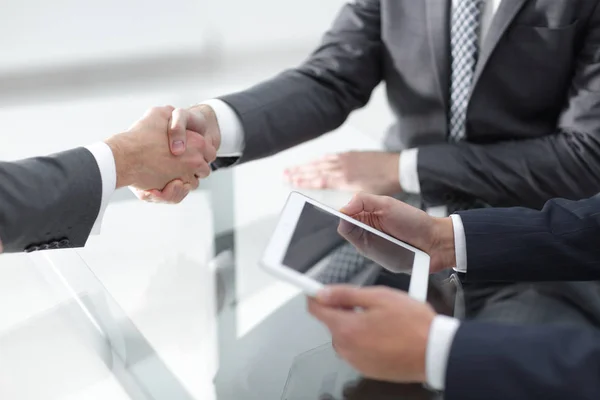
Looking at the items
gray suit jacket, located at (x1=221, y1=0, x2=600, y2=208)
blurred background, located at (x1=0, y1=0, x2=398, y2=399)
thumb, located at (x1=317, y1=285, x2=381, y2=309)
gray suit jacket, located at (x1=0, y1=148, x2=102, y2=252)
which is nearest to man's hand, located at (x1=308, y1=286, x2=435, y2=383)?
thumb, located at (x1=317, y1=285, x2=381, y2=309)

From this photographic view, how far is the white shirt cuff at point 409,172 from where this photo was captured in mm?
1287

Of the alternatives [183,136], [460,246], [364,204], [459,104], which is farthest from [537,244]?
[183,136]

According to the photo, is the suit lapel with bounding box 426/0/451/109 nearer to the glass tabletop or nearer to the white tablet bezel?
the glass tabletop

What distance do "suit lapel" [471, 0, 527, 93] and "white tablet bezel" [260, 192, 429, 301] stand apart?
43cm

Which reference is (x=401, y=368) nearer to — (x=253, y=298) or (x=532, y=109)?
(x=253, y=298)

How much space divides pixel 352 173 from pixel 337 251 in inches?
18.7

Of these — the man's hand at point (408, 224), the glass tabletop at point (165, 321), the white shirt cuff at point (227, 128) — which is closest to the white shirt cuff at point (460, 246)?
the man's hand at point (408, 224)

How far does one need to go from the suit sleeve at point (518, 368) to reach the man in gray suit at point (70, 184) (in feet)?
1.95

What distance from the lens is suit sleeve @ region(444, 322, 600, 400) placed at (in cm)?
72

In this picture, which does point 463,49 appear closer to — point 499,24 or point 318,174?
point 499,24

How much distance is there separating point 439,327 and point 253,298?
0.41 meters

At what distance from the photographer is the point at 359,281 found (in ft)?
2.89

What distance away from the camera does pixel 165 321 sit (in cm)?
104

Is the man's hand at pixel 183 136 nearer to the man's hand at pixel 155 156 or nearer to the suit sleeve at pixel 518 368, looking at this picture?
the man's hand at pixel 155 156
